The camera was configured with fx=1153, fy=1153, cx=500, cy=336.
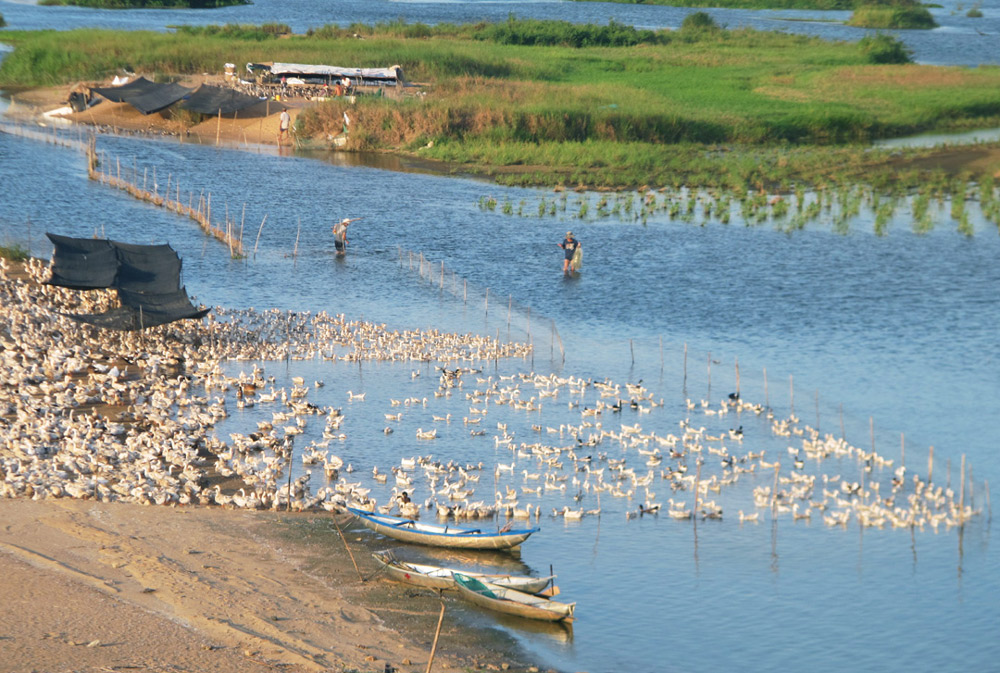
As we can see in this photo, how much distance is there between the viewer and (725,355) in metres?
29.1

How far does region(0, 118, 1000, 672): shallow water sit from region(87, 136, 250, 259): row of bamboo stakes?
59cm

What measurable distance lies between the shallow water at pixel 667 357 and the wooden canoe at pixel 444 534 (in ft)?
2.45

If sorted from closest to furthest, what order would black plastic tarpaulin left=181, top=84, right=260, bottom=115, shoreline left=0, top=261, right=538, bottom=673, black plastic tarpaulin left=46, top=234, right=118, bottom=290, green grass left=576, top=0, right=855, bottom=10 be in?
1. shoreline left=0, top=261, right=538, bottom=673
2. black plastic tarpaulin left=46, top=234, right=118, bottom=290
3. black plastic tarpaulin left=181, top=84, right=260, bottom=115
4. green grass left=576, top=0, right=855, bottom=10

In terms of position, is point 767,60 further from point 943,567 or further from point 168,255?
point 943,567

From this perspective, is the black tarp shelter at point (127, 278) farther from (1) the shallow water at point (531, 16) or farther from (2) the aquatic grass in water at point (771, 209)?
(1) the shallow water at point (531, 16)

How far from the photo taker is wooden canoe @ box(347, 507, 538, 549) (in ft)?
57.1

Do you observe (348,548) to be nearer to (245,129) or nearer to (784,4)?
(245,129)

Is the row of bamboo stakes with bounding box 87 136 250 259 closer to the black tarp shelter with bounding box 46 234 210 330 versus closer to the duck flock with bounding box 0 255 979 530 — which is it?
the black tarp shelter with bounding box 46 234 210 330

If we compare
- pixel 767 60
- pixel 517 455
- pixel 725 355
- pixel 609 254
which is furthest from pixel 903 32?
pixel 517 455

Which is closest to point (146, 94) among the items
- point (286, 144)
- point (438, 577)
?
point (286, 144)

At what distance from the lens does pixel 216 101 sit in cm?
5994

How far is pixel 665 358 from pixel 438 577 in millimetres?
13785

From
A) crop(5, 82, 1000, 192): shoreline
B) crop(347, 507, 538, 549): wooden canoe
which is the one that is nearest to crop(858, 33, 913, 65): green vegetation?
crop(5, 82, 1000, 192): shoreline

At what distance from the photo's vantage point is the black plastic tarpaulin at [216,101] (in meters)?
59.8
